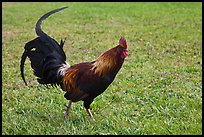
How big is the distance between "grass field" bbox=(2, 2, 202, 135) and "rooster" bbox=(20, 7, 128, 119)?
1.54ft

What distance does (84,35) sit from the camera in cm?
1026

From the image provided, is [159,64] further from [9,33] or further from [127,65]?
[9,33]

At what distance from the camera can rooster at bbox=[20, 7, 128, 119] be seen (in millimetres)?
3943

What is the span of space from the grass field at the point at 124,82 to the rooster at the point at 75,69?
1.54 ft

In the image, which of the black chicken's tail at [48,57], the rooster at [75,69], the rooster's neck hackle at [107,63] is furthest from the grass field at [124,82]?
the rooster's neck hackle at [107,63]

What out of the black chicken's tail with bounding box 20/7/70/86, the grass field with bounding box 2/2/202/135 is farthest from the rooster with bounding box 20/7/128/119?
the grass field with bounding box 2/2/202/135

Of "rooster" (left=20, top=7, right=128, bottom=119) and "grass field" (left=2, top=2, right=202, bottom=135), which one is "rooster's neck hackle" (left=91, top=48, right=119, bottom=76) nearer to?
"rooster" (left=20, top=7, right=128, bottom=119)

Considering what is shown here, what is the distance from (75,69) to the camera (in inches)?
164

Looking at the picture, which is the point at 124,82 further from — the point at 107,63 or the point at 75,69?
the point at 107,63

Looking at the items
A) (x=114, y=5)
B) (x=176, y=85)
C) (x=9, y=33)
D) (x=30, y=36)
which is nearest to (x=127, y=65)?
(x=176, y=85)

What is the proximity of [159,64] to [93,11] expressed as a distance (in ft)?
25.9

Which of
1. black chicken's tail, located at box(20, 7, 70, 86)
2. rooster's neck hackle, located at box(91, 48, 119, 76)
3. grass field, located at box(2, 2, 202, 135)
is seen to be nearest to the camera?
rooster's neck hackle, located at box(91, 48, 119, 76)

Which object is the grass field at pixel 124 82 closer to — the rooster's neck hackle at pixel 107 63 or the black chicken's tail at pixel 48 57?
the black chicken's tail at pixel 48 57

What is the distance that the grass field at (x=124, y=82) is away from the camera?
14.5 ft
